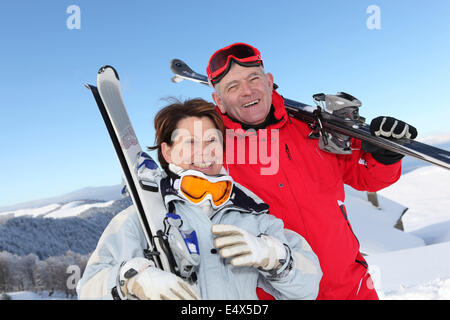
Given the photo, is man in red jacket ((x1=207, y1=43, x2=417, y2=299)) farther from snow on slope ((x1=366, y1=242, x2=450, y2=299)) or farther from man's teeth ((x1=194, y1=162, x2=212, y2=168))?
snow on slope ((x1=366, y1=242, x2=450, y2=299))

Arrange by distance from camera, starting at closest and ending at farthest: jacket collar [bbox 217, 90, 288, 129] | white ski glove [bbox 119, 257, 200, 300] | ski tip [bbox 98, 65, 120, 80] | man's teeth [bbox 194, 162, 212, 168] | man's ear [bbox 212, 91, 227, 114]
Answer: white ski glove [bbox 119, 257, 200, 300]
man's teeth [bbox 194, 162, 212, 168]
ski tip [bbox 98, 65, 120, 80]
jacket collar [bbox 217, 90, 288, 129]
man's ear [bbox 212, 91, 227, 114]

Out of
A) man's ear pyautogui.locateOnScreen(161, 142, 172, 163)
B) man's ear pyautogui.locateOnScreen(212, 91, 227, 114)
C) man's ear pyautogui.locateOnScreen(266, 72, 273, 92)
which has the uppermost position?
man's ear pyautogui.locateOnScreen(266, 72, 273, 92)

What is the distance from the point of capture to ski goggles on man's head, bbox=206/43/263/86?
2.17 meters

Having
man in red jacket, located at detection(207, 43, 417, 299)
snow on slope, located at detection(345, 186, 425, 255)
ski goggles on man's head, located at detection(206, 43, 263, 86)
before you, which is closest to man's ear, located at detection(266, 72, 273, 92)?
man in red jacket, located at detection(207, 43, 417, 299)

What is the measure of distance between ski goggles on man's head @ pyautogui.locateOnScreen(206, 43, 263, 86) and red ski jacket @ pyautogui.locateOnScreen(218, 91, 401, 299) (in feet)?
1.05

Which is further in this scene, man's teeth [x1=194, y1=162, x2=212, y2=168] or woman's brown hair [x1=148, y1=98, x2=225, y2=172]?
woman's brown hair [x1=148, y1=98, x2=225, y2=172]

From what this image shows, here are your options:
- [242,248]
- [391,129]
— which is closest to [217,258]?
[242,248]

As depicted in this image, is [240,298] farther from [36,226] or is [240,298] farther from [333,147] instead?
[36,226]

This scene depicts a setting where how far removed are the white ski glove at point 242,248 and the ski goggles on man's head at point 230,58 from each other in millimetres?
1260

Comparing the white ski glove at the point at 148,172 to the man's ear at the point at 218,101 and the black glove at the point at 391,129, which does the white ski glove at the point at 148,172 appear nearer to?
the man's ear at the point at 218,101

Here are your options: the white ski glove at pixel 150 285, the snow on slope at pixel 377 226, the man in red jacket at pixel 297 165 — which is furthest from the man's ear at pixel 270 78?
the snow on slope at pixel 377 226

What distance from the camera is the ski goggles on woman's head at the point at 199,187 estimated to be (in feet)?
4.98
